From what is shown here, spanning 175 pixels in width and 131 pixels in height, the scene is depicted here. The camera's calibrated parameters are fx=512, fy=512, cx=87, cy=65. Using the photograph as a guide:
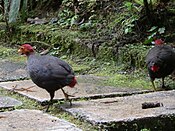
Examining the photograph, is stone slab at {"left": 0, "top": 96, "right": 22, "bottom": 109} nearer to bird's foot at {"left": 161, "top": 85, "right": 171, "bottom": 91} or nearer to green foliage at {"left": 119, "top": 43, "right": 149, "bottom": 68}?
bird's foot at {"left": 161, "top": 85, "right": 171, "bottom": 91}

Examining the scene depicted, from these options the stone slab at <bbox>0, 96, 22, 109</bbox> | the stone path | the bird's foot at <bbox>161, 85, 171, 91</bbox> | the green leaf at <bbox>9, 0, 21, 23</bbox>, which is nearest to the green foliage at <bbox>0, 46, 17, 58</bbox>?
the green leaf at <bbox>9, 0, 21, 23</bbox>

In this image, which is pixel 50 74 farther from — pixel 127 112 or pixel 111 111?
pixel 127 112

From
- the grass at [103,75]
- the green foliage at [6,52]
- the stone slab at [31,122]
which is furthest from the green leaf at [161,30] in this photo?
the stone slab at [31,122]

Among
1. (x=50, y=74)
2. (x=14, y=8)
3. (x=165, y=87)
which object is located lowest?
(x=165, y=87)

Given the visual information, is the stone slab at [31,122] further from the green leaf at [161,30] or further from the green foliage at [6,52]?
the green foliage at [6,52]

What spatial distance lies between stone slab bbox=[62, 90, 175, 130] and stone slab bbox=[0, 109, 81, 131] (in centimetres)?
15

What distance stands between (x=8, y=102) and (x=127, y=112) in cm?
95

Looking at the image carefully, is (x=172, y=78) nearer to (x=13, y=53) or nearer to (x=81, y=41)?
(x=81, y=41)

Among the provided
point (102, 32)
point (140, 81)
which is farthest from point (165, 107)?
point (102, 32)

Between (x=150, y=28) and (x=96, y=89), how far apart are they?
5.14 feet

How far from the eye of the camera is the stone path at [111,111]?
2965 mm

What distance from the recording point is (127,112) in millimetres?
3172


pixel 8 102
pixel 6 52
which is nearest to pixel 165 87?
pixel 8 102

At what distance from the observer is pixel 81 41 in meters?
5.65
